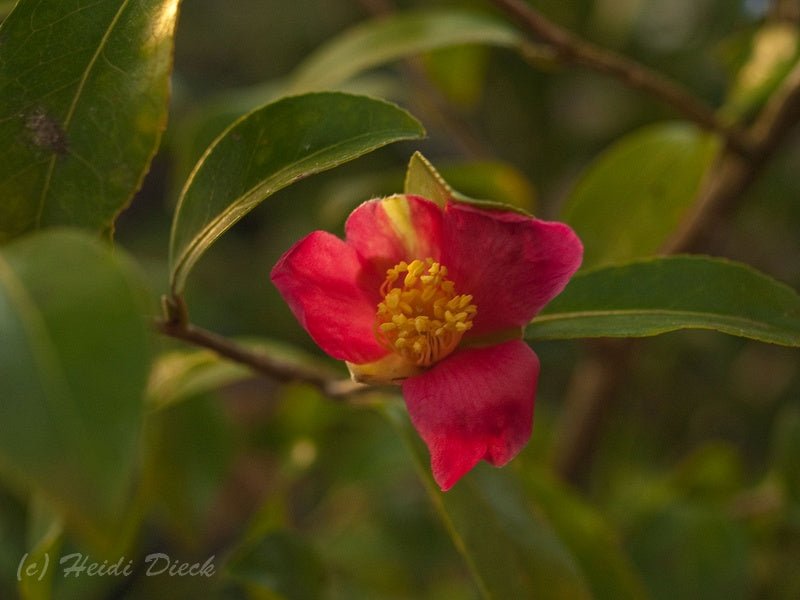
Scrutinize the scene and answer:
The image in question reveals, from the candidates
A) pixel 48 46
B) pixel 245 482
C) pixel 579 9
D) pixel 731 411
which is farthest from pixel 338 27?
pixel 48 46

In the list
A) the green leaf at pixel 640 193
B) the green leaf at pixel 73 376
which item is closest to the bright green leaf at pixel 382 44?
the green leaf at pixel 640 193

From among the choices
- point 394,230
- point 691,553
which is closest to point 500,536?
point 394,230

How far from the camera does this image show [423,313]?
56 cm

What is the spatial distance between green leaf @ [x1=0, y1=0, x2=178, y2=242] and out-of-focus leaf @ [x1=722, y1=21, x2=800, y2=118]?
0.74 metres

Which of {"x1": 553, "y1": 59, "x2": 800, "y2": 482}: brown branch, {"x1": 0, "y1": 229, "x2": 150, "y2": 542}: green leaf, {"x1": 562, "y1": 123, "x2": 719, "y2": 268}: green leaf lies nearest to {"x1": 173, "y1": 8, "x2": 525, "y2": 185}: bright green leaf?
{"x1": 562, "y1": 123, "x2": 719, "y2": 268}: green leaf

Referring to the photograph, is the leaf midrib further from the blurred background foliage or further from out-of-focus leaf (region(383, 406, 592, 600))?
out-of-focus leaf (region(383, 406, 592, 600))

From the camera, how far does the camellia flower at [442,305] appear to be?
52cm

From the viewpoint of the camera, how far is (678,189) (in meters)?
0.98

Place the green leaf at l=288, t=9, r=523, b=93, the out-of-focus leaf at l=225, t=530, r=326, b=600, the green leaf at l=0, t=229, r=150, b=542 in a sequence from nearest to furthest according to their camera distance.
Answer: the green leaf at l=0, t=229, r=150, b=542, the out-of-focus leaf at l=225, t=530, r=326, b=600, the green leaf at l=288, t=9, r=523, b=93

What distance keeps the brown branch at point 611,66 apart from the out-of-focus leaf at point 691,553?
448 millimetres

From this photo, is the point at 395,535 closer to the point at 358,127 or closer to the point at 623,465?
the point at 623,465

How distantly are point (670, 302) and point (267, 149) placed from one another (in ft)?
0.95

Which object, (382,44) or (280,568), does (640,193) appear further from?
(280,568)

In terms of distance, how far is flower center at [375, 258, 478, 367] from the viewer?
0.55 metres
